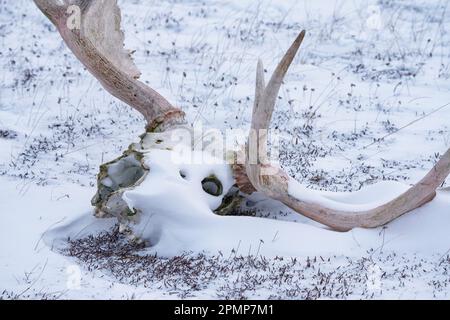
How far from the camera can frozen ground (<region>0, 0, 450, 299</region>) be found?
552cm

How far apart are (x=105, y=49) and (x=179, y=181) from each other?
5.46 feet

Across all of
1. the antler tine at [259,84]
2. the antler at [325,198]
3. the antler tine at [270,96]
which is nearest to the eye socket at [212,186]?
the antler at [325,198]

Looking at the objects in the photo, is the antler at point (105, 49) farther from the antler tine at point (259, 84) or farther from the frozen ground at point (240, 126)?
the antler tine at point (259, 84)

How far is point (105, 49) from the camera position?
23.5 feet

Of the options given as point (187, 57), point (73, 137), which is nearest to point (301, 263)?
point (73, 137)

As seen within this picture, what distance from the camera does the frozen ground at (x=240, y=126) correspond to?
217 inches

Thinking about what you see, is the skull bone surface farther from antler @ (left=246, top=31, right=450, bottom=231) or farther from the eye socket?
antler @ (left=246, top=31, right=450, bottom=231)

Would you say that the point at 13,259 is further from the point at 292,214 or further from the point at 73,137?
the point at 73,137

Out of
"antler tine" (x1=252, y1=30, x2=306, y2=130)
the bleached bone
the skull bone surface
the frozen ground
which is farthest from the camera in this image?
the skull bone surface

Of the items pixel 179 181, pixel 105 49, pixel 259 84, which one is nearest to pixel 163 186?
pixel 179 181

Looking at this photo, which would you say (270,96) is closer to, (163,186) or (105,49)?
(163,186)

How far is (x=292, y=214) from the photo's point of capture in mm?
6602

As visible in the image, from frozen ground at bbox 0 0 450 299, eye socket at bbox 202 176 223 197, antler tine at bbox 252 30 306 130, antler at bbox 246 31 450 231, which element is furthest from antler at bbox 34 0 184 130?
antler tine at bbox 252 30 306 130
